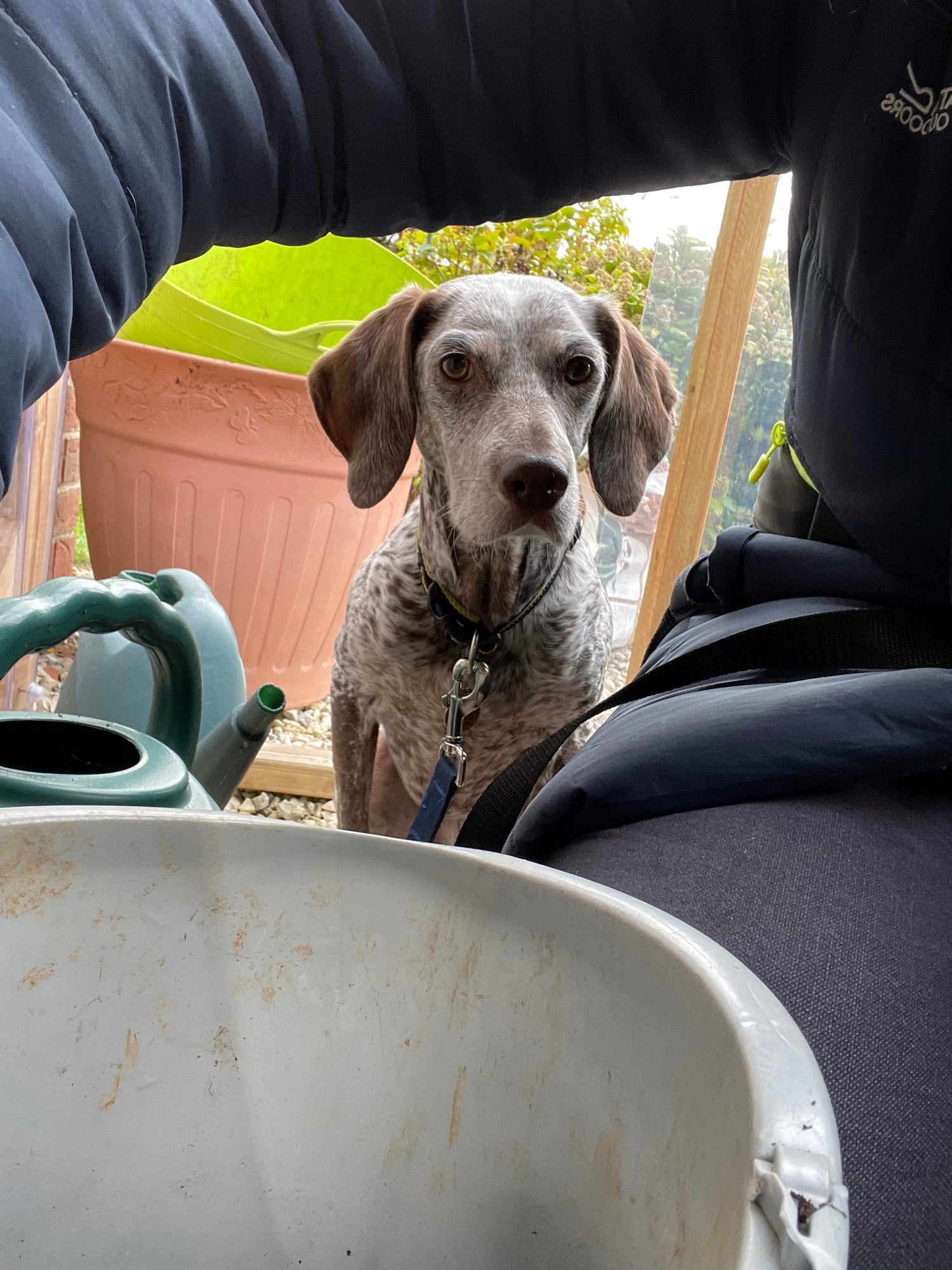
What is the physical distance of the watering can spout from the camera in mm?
897

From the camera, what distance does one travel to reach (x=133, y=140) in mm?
591

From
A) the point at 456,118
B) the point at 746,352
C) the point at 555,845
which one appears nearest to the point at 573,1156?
the point at 555,845

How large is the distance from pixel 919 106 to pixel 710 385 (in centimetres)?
157

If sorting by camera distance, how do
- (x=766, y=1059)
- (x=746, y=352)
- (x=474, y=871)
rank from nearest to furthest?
(x=766, y=1059) < (x=474, y=871) < (x=746, y=352)

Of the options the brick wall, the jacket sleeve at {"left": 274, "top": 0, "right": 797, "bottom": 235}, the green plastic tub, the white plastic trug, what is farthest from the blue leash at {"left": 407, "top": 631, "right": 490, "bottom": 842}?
the brick wall

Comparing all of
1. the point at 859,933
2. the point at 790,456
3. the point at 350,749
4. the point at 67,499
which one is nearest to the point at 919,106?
the point at 790,456

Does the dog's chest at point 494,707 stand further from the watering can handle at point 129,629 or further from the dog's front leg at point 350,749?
the watering can handle at point 129,629

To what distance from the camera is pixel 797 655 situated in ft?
2.18

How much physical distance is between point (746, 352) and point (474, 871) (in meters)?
2.15

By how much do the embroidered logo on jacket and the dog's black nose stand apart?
25.5 inches

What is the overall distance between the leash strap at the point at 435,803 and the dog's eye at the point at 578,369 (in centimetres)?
73

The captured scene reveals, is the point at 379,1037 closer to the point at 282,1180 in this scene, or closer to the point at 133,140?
the point at 282,1180

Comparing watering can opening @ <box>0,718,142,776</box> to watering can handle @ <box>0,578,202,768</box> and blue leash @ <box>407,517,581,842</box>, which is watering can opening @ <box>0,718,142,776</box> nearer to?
watering can handle @ <box>0,578,202,768</box>

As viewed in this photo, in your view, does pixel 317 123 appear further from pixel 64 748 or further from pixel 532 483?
pixel 532 483
